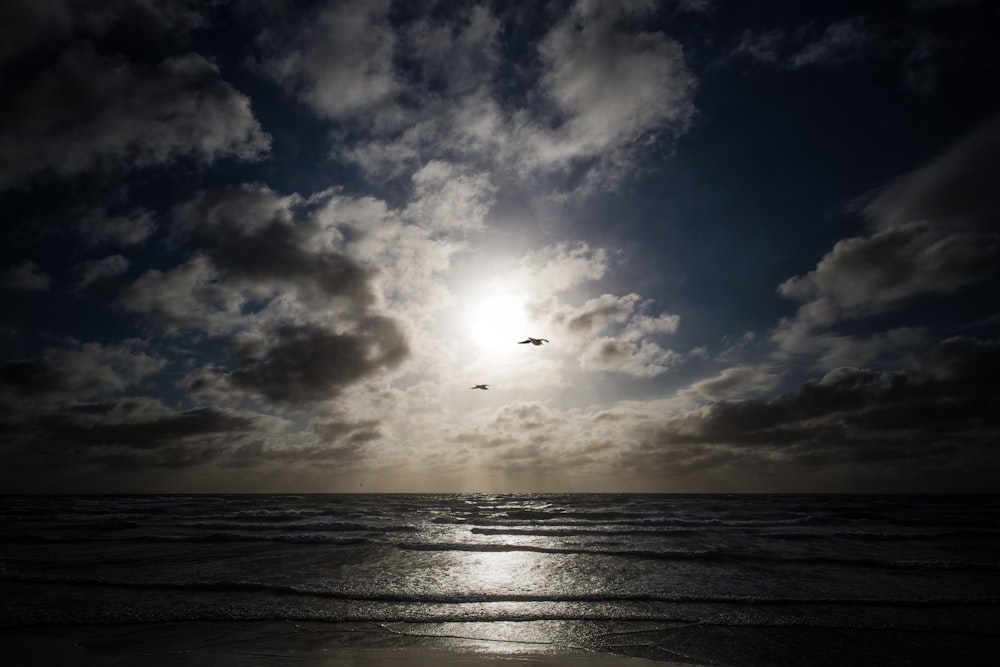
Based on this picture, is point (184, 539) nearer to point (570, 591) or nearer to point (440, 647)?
point (570, 591)

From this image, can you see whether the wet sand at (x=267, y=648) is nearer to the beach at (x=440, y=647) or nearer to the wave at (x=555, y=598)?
the beach at (x=440, y=647)

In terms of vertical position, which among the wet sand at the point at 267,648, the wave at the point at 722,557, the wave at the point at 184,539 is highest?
the wet sand at the point at 267,648

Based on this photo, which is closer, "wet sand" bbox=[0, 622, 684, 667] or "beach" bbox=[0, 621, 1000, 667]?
"wet sand" bbox=[0, 622, 684, 667]

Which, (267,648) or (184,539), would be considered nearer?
(267,648)

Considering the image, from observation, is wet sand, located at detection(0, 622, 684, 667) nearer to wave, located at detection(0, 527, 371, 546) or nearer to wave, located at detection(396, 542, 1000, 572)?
wave, located at detection(396, 542, 1000, 572)

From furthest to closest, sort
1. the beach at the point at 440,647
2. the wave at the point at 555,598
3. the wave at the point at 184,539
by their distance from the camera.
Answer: the wave at the point at 184,539, the wave at the point at 555,598, the beach at the point at 440,647

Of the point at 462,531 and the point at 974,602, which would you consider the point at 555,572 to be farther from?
the point at 462,531

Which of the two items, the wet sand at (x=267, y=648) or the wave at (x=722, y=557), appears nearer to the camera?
the wet sand at (x=267, y=648)

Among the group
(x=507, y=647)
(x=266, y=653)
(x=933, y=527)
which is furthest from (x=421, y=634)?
(x=933, y=527)

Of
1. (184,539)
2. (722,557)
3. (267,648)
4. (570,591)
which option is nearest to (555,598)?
(570,591)

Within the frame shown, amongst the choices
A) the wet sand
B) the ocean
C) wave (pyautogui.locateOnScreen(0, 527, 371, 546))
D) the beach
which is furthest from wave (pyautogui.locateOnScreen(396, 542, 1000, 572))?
the wet sand

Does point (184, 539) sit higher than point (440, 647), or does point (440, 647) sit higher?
point (440, 647)

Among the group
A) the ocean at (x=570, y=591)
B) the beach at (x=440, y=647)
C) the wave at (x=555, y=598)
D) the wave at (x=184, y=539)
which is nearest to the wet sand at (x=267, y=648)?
the beach at (x=440, y=647)

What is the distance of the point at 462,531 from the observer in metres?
27.0
